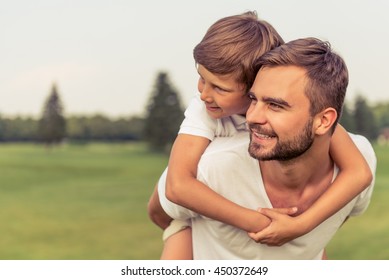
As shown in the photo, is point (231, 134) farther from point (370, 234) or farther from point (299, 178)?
point (370, 234)

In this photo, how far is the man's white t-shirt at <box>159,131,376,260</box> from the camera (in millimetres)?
1957

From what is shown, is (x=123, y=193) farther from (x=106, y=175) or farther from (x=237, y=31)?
(x=237, y=31)

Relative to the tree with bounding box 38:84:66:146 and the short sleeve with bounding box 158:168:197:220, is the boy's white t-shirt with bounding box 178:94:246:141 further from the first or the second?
the tree with bounding box 38:84:66:146

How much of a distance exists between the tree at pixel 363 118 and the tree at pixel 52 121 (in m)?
2.01

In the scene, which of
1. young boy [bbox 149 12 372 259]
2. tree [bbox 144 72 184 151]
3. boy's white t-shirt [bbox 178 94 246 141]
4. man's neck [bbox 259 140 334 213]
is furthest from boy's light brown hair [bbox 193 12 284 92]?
tree [bbox 144 72 184 151]

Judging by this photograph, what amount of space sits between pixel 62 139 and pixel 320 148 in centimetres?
368

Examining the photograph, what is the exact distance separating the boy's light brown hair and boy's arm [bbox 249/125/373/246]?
30 cm

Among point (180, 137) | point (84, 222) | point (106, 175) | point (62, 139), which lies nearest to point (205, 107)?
point (180, 137)

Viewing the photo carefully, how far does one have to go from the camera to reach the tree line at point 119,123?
16.2 feet

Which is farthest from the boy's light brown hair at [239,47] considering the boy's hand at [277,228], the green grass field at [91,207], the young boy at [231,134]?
the green grass field at [91,207]

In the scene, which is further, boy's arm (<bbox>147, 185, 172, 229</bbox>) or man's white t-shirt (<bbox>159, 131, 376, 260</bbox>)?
boy's arm (<bbox>147, 185, 172, 229</bbox>)

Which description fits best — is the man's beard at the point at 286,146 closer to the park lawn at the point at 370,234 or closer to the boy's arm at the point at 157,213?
the boy's arm at the point at 157,213

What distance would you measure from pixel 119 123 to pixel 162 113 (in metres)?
0.50

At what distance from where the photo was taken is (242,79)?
191cm
